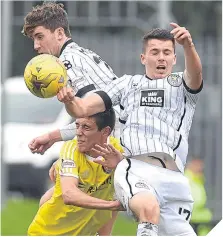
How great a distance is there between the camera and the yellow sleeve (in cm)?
1064

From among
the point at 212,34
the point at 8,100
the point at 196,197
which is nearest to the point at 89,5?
the point at 8,100

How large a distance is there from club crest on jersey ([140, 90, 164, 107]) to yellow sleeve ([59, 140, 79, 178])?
37.9 inches

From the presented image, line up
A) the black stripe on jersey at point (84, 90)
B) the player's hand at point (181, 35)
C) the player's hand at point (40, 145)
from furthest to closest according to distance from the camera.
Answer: the player's hand at point (40, 145) < the black stripe on jersey at point (84, 90) < the player's hand at point (181, 35)

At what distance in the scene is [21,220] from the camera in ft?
60.7

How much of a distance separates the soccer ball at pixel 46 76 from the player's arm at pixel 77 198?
99cm

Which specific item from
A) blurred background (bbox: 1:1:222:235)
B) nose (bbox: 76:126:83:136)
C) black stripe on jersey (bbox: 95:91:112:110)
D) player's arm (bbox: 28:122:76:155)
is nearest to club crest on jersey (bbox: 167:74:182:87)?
black stripe on jersey (bbox: 95:91:112:110)

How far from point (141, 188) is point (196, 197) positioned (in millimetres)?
10856

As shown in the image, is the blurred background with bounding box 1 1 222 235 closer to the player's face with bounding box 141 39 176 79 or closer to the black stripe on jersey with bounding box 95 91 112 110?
the black stripe on jersey with bounding box 95 91 112 110

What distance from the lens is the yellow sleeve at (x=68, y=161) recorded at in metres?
10.6

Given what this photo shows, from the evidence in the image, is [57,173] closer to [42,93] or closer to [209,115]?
[42,93]

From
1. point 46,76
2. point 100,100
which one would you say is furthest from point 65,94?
point 100,100

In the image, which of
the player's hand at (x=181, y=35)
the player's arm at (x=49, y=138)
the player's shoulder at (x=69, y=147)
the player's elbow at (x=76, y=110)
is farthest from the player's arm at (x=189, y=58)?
the player's arm at (x=49, y=138)

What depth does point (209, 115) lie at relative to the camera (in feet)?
72.5

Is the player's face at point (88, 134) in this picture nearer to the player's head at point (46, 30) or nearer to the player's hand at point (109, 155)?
the player's hand at point (109, 155)
